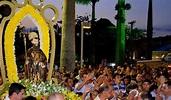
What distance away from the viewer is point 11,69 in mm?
8633

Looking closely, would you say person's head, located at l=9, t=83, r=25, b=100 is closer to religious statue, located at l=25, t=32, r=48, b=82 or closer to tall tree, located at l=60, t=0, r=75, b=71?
religious statue, located at l=25, t=32, r=48, b=82

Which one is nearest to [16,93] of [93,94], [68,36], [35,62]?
[35,62]

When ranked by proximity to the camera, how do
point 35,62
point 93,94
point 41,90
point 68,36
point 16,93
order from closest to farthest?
point 16,93 → point 41,90 → point 35,62 → point 93,94 → point 68,36

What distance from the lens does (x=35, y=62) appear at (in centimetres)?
858

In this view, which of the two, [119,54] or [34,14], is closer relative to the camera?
[34,14]

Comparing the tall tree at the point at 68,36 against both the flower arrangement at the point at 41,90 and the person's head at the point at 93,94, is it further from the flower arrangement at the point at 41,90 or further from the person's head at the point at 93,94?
the flower arrangement at the point at 41,90

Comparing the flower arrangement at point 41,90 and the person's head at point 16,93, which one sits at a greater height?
the person's head at point 16,93

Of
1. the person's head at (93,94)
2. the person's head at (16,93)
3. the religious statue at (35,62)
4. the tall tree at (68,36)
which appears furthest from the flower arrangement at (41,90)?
the tall tree at (68,36)

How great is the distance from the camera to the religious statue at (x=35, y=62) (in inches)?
337

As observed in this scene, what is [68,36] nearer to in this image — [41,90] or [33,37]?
[33,37]

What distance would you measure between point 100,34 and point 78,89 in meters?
40.4

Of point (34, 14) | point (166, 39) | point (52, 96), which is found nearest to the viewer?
point (52, 96)

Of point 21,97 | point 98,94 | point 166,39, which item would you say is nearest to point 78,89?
point 98,94

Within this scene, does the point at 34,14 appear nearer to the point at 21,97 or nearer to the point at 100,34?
the point at 21,97
